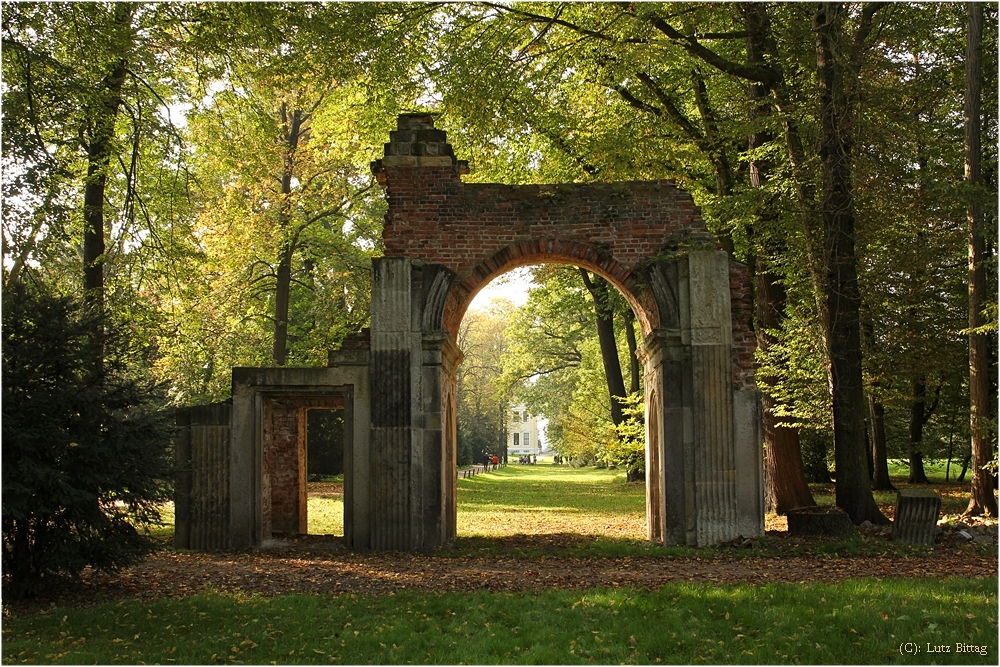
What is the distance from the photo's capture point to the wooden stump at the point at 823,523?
11859mm

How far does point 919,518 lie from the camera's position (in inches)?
439

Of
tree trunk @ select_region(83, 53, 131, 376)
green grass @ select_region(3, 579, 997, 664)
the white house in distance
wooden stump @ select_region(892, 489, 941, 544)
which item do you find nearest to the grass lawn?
green grass @ select_region(3, 579, 997, 664)

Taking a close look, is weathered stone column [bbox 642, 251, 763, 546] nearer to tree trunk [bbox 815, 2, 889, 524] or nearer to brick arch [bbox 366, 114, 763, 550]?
brick arch [bbox 366, 114, 763, 550]

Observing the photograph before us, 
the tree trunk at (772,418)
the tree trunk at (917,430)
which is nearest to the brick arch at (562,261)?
the tree trunk at (772,418)

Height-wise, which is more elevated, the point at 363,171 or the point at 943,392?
the point at 363,171

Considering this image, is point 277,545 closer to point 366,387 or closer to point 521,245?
point 366,387

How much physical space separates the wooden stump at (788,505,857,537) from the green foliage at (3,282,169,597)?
8.65 m

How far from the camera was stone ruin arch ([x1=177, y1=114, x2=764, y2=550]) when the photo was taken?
1205 cm

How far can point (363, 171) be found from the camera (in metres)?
22.9

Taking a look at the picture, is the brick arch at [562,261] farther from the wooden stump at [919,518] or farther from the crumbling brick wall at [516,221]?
the wooden stump at [919,518]

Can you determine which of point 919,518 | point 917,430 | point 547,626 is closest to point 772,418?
point 919,518

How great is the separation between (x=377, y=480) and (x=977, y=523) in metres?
9.20

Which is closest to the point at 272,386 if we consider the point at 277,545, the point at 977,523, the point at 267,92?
the point at 277,545

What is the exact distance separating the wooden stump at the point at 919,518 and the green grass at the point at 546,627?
2.75 m
